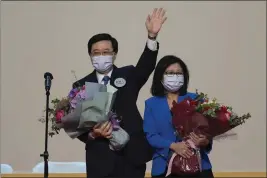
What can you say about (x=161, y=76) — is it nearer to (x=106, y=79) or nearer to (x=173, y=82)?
(x=173, y=82)

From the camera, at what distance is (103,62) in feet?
10.1

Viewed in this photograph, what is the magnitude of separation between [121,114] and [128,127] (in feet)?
0.27

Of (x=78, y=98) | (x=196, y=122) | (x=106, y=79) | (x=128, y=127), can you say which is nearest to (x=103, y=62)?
(x=106, y=79)

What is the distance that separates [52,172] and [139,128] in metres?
1.96

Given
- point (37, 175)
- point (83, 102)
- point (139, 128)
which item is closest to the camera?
point (83, 102)

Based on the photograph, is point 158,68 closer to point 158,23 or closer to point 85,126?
point 158,23

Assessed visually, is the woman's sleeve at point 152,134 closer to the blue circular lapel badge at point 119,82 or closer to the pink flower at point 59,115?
the blue circular lapel badge at point 119,82

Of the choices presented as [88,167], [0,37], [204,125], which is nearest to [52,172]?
[0,37]

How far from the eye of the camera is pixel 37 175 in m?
4.68

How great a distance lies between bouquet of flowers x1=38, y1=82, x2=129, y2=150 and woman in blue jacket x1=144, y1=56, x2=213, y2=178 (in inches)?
8.0

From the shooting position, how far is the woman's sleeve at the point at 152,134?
3.01 m

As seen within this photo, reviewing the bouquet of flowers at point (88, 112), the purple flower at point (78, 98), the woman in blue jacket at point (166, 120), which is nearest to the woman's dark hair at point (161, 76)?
the woman in blue jacket at point (166, 120)

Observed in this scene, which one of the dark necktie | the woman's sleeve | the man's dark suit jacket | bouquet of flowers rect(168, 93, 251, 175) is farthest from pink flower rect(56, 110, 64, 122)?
bouquet of flowers rect(168, 93, 251, 175)

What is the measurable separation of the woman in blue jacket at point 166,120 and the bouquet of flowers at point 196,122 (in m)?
0.04
